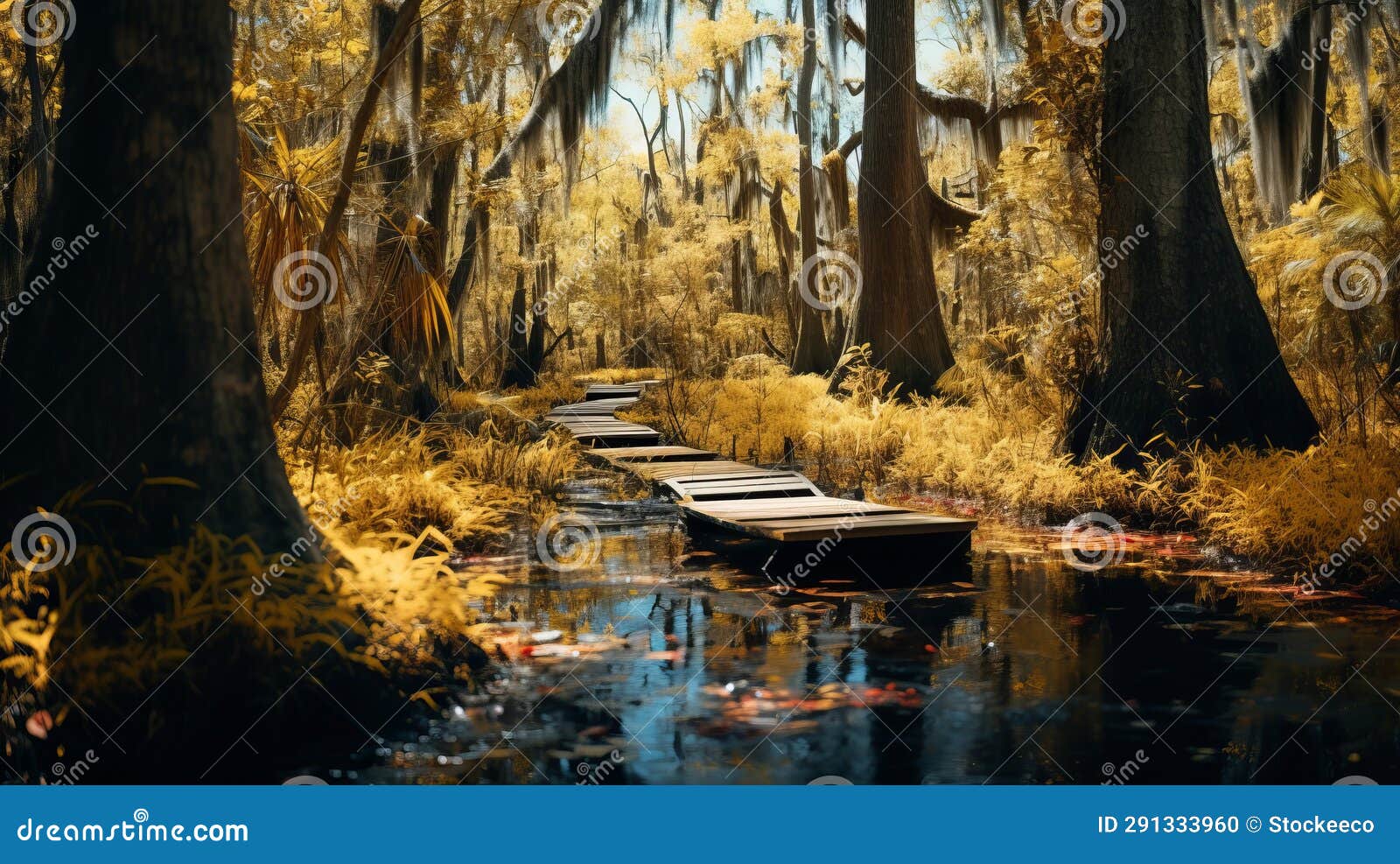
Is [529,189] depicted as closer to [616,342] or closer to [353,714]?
[353,714]

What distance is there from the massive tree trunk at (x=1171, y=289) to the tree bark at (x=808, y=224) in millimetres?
8921

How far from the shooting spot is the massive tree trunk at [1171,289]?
9.32 metres

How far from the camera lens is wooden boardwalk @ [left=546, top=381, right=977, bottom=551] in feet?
24.7
